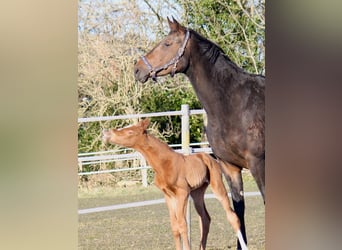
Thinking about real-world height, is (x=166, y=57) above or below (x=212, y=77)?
above

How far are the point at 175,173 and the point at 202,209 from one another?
10.1 inches

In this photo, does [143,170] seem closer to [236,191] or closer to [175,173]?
[175,173]

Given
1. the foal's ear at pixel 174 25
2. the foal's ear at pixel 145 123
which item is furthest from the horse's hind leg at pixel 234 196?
the foal's ear at pixel 174 25

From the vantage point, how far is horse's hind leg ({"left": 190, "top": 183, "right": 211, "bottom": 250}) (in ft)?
11.0

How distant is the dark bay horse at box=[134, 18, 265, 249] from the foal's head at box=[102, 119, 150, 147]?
28 centimetres

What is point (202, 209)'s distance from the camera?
11.0ft

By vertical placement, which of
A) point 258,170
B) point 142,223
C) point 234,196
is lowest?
point 142,223

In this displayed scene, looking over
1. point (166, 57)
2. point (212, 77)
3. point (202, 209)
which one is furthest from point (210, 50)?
point (202, 209)

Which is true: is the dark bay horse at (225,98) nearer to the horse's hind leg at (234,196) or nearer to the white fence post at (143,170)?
the horse's hind leg at (234,196)

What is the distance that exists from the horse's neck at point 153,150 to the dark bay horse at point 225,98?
11.5 inches

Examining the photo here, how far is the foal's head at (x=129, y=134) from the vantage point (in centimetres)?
328
